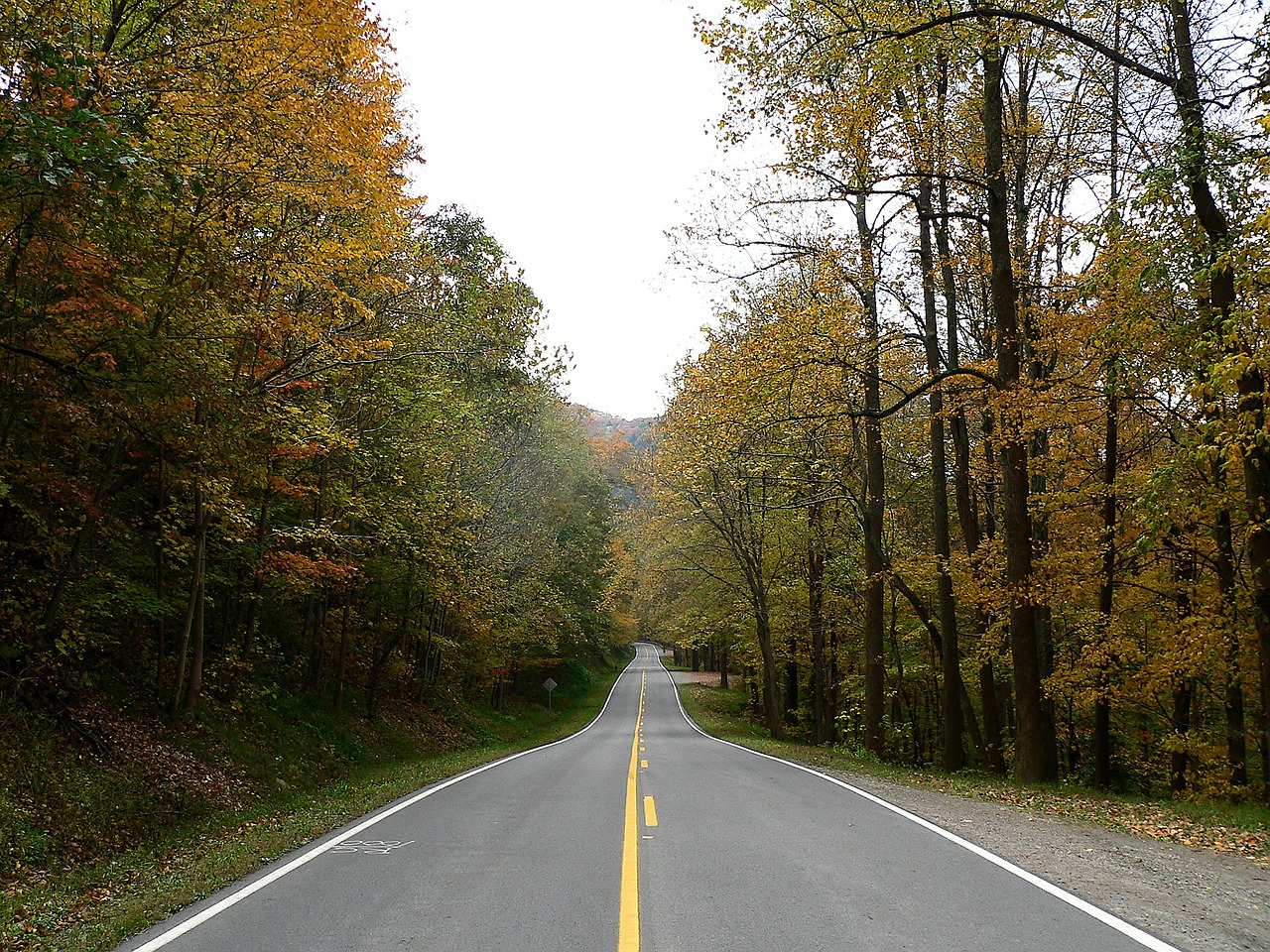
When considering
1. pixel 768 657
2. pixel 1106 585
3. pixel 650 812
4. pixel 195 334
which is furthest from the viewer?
pixel 768 657

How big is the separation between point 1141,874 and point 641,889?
407 centimetres

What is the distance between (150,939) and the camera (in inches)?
189

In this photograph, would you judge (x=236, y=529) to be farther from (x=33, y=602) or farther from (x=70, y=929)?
Result: (x=70, y=929)

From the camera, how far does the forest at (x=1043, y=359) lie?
9.38 metres

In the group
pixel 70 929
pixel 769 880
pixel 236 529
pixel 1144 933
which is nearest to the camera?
pixel 1144 933

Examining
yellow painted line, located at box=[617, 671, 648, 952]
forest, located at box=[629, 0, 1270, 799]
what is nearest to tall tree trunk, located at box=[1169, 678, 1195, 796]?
forest, located at box=[629, 0, 1270, 799]

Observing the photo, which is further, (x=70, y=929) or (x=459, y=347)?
(x=459, y=347)

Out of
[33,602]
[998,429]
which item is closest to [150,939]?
[33,602]

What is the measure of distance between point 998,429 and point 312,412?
10896 millimetres

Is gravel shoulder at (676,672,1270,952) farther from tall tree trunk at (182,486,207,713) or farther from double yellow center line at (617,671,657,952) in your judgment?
tall tree trunk at (182,486,207,713)

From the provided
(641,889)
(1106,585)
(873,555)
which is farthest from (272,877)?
(873,555)

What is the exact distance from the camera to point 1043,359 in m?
14.6

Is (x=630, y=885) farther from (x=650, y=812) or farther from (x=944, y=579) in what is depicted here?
(x=944, y=579)

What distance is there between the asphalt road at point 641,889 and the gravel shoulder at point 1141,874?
33 centimetres
